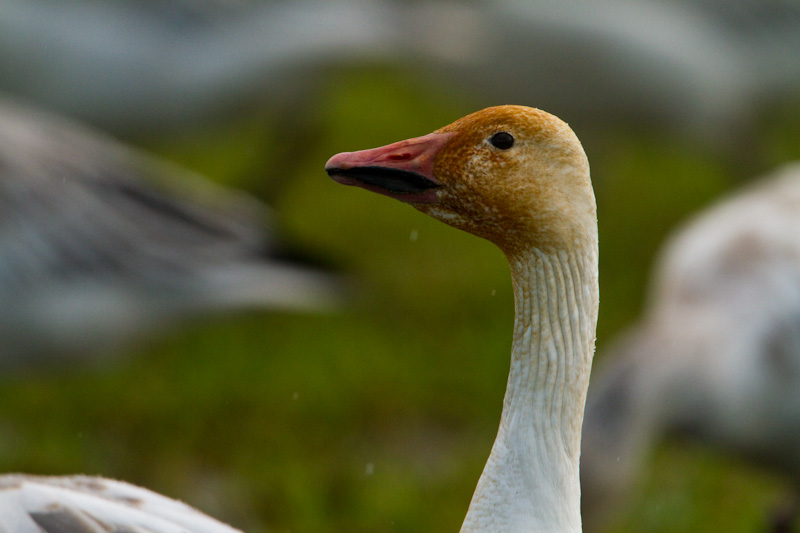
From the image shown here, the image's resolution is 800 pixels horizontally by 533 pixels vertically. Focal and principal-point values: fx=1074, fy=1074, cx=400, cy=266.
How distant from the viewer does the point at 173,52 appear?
5.58m

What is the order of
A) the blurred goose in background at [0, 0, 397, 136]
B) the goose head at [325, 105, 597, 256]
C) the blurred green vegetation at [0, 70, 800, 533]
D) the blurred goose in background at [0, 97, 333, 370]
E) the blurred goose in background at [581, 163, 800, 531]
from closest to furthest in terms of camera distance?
the goose head at [325, 105, 597, 256]
the blurred goose in background at [581, 163, 800, 531]
the blurred goose in background at [0, 97, 333, 370]
the blurred green vegetation at [0, 70, 800, 533]
the blurred goose in background at [0, 0, 397, 136]

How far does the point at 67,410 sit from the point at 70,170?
1.13 metres

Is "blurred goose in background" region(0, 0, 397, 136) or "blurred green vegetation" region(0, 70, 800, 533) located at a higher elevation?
Result: "blurred goose in background" region(0, 0, 397, 136)

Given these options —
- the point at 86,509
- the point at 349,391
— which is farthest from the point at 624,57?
the point at 86,509

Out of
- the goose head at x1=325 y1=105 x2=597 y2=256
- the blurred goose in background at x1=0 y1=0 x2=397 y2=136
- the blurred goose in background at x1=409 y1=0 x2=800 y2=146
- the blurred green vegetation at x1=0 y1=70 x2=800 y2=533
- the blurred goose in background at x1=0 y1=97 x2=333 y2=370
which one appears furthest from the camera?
the blurred goose in background at x1=409 y1=0 x2=800 y2=146

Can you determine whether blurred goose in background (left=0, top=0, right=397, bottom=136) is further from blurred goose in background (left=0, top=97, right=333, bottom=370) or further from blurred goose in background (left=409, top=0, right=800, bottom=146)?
blurred goose in background (left=0, top=97, right=333, bottom=370)

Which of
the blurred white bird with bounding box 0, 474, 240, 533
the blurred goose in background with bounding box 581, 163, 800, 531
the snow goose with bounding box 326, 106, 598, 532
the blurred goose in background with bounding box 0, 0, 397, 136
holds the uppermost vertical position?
the blurred goose in background with bounding box 0, 0, 397, 136

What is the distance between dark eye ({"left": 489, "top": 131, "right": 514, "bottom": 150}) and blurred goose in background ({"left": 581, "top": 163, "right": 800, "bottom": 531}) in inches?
77.2

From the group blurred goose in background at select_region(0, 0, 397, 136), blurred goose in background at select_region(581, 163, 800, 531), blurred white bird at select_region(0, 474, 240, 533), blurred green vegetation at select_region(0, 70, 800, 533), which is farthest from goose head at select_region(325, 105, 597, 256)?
blurred goose in background at select_region(0, 0, 397, 136)

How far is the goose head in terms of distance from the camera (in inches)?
64.8

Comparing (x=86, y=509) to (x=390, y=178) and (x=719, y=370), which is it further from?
(x=719, y=370)

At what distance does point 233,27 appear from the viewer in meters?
5.75

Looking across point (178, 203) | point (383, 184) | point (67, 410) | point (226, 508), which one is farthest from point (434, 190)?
point (67, 410)

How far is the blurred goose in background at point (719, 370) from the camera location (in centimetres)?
344
